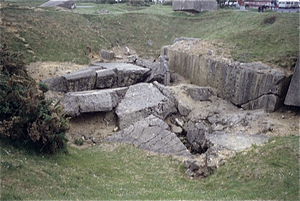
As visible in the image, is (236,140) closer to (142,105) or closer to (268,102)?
(268,102)

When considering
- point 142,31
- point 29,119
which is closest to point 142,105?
point 29,119

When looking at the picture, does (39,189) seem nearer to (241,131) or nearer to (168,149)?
(168,149)

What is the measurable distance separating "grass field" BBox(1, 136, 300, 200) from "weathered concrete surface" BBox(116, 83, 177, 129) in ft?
17.8

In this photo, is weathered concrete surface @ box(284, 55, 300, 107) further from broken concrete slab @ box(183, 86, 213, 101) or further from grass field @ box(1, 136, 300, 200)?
broken concrete slab @ box(183, 86, 213, 101)

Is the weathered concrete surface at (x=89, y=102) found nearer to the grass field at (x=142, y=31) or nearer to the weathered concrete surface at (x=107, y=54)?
the grass field at (x=142, y=31)

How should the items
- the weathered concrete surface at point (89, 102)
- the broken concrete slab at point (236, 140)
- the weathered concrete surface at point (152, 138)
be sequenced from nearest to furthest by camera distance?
the broken concrete slab at point (236, 140) < the weathered concrete surface at point (152, 138) < the weathered concrete surface at point (89, 102)

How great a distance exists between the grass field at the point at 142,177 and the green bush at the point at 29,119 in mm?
559

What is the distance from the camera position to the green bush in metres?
12.3

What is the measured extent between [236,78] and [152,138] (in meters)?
8.60

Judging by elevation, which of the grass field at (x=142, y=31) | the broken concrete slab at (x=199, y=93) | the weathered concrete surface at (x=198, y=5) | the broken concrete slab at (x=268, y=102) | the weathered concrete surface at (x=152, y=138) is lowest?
the weathered concrete surface at (x=152, y=138)

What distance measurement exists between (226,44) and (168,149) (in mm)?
13985

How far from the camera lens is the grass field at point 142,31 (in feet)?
80.3

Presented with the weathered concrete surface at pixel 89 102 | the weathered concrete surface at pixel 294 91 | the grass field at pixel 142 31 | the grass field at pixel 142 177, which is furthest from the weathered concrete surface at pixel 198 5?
the grass field at pixel 142 177

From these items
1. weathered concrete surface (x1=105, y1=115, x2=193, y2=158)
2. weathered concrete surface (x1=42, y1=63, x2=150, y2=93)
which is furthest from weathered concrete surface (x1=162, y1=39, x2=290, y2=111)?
weathered concrete surface (x1=105, y1=115, x2=193, y2=158)
